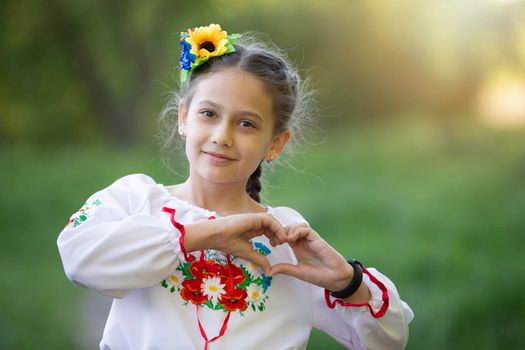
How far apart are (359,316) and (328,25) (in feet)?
34.5

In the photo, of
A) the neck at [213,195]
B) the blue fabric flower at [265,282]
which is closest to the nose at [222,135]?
the neck at [213,195]

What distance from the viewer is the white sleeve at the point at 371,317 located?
210cm

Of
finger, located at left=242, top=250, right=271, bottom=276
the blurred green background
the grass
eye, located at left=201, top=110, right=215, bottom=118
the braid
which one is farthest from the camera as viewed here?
the blurred green background

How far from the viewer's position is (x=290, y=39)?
37.8 ft

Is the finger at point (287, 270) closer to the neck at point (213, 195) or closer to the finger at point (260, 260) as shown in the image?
the finger at point (260, 260)

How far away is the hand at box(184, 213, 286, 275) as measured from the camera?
1.88 m

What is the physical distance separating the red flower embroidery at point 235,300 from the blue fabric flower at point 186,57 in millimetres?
700

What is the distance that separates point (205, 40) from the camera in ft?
7.36

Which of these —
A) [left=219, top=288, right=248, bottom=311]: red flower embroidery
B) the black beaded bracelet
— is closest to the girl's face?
[left=219, top=288, right=248, bottom=311]: red flower embroidery

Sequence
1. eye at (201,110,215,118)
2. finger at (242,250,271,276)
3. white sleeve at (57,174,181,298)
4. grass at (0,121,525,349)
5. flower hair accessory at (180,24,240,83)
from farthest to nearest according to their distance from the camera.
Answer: grass at (0,121,525,349) → flower hair accessory at (180,24,240,83) → eye at (201,110,215,118) → finger at (242,250,271,276) → white sleeve at (57,174,181,298)

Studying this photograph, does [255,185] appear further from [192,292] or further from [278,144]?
[192,292]

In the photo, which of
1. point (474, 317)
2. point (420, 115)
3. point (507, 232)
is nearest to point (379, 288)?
point (474, 317)

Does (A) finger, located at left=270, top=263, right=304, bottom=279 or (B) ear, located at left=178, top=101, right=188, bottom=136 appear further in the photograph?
(B) ear, located at left=178, top=101, right=188, bottom=136

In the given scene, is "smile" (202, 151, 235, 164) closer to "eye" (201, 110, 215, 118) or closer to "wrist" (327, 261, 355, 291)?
"eye" (201, 110, 215, 118)
